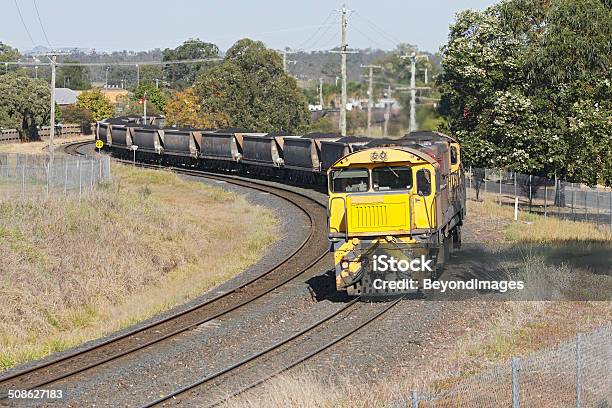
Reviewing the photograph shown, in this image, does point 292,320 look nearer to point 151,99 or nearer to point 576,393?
point 576,393

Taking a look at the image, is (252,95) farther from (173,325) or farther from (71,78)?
(71,78)

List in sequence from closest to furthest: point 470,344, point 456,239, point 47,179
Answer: point 470,344 → point 456,239 → point 47,179

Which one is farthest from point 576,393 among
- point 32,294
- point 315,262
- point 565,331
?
point 32,294

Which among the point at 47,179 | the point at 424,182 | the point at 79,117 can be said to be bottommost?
the point at 47,179

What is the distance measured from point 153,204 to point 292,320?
20.6 meters

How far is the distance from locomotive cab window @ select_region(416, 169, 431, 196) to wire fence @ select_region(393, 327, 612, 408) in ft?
22.3

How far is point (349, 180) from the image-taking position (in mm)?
20062

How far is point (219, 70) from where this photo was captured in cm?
9069

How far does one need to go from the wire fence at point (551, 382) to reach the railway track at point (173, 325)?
734 centimetres

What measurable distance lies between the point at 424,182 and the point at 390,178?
81 cm

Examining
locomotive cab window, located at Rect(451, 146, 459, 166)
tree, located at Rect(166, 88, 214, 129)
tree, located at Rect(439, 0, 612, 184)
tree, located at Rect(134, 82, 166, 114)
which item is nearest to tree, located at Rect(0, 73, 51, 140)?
tree, located at Rect(166, 88, 214, 129)

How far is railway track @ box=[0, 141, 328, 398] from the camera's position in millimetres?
15852

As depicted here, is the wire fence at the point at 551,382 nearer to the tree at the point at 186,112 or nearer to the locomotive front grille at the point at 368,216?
the locomotive front grille at the point at 368,216

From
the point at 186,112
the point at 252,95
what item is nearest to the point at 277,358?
the point at 252,95
